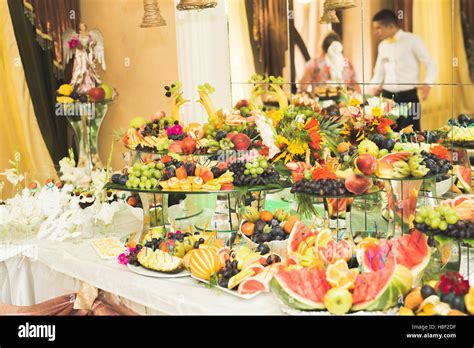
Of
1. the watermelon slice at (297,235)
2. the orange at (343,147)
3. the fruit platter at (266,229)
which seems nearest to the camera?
the watermelon slice at (297,235)

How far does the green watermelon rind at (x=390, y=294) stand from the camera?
6.42 ft

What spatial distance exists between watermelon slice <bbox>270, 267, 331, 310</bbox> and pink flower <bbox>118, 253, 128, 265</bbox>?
0.74 m

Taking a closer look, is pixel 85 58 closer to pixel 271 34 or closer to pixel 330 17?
pixel 271 34

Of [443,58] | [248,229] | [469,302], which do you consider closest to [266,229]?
[248,229]

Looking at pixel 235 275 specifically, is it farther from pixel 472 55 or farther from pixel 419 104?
pixel 419 104

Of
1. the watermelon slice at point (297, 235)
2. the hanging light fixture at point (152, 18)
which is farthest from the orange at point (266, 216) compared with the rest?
the hanging light fixture at point (152, 18)

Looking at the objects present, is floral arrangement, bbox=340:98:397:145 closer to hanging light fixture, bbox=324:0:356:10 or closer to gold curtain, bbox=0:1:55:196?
hanging light fixture, bbox=324:0:356:10

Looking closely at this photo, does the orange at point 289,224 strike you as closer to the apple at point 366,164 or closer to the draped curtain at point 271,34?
the apple at point 366,164

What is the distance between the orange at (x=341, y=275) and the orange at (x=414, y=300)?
170 millimetres

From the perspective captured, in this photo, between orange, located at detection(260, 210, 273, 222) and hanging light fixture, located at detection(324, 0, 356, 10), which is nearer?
orange, located at detection(260, 210, 273, 222)

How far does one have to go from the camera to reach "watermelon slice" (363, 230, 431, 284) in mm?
2084

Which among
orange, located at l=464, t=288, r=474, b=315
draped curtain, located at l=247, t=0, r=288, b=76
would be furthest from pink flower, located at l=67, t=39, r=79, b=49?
orange, located at l=464, t=288, r=474, b=315

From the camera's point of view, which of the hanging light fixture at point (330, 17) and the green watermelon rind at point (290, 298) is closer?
the green watermelon rind at point (290, 298)

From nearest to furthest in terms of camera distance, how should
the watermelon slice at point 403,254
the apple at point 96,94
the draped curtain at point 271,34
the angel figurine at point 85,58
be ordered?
1. the watermelon slice at point 403,254
2. the apple at point 96,94
3. the angel figurine at point 85,58
4. the draped curtain at point 271,34
